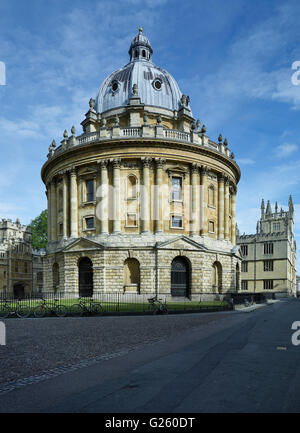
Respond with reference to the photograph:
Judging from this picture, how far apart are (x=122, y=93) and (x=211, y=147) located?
587 inches

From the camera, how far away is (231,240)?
44.3 metres

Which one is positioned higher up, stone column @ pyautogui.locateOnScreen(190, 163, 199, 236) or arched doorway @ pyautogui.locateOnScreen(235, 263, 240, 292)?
stone column @ pyautogui.locateOnScreen(190, 163, 199, 236)

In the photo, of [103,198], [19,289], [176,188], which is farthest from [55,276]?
[19,289]

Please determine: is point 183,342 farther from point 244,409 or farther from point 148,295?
point 148,295

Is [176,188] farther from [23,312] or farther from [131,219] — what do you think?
[23,312]

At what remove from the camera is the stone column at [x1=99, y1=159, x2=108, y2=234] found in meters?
35.8

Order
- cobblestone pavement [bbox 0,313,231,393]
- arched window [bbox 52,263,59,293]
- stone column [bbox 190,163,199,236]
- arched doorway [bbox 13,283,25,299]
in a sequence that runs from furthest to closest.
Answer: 1. arched doorway [bbox 13,283,25,299]
2. arched window [bbox 52,263,59,293]
3. stone column [bbox 190,163,199,236]
4. cobblestone pavement [bbox 0,313,231,393]

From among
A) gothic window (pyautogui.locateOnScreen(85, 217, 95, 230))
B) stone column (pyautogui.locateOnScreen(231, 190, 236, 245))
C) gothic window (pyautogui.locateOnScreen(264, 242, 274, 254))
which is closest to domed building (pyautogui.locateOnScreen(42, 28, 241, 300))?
gothic window (pyautogui.locateOnScreen(85, 217, 95, 230))

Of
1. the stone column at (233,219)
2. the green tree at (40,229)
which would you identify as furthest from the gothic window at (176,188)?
the green tree at (40,229)

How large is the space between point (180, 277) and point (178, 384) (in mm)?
29720

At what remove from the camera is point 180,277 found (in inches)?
1417

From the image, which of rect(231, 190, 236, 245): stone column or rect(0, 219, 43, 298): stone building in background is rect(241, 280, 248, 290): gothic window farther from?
rect(0, 219, 43, 298): stone building in background

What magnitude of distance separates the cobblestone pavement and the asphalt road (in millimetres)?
571

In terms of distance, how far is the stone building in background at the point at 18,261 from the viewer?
65.6 metres
